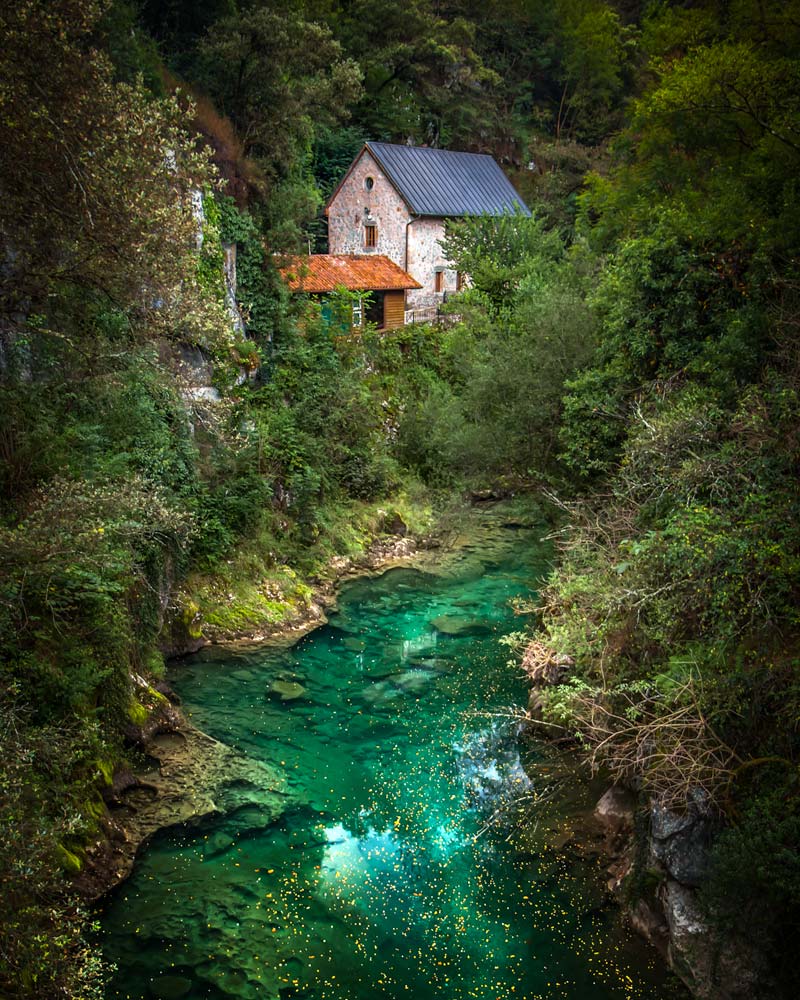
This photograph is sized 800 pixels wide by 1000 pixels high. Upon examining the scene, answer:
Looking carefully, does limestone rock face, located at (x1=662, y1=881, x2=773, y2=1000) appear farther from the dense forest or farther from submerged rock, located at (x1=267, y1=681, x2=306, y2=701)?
submerged rock, located at (x1=267, y1=681, x2=306, y2=701)

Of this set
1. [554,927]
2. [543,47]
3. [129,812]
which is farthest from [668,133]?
[543,47]

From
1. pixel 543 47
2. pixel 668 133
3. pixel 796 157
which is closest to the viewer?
pixel 796 157

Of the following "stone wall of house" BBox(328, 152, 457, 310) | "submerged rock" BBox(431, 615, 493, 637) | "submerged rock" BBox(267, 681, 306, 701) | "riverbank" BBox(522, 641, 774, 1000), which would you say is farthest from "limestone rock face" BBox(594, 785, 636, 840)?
"stone wall of house" BBox(328, 152, 457, 310)

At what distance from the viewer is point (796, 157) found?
13484 millimetres

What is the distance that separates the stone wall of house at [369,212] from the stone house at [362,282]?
4.15 ft

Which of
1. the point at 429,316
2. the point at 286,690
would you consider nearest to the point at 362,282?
the point at 429,316

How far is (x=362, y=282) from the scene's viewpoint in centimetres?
3247

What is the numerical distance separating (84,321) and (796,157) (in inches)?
506

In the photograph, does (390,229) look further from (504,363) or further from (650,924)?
(650,924)

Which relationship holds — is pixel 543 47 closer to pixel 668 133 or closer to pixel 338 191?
pixel 338 191

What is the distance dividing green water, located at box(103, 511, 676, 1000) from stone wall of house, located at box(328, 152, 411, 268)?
2554 cm

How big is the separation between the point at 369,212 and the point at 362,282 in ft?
23.7

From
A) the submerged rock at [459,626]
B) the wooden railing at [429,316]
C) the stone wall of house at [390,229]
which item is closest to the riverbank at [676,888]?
the submerged rock at [459,626]

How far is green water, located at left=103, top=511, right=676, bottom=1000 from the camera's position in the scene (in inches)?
365
